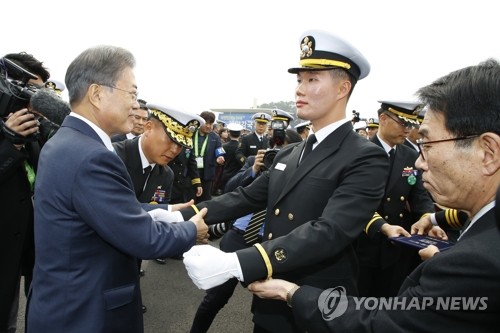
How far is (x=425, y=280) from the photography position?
1.07m

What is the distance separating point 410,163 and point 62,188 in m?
3.18

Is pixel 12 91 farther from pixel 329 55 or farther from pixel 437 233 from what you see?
pixel 437 233

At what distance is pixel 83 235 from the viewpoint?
1525 millimetres

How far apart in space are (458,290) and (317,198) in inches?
34.5

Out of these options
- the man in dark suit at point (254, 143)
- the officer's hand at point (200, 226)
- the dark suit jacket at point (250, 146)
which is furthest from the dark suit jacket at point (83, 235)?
the dark suit jacket at point (250, 146)

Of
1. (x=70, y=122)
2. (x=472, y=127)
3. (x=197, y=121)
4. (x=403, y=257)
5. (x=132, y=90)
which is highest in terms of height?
(x=472, y=127)

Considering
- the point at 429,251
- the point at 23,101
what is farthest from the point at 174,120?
the point at 429,251

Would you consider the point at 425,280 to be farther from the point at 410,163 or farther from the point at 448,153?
the point at 410,163

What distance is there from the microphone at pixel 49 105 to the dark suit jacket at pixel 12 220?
32cm

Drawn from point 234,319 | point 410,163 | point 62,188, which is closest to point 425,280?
point 62,188

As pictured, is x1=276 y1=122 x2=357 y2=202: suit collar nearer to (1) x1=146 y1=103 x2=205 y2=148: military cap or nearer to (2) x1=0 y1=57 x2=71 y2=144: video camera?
(1) x1=146 y1=103 x2=205 y2=148: military cap

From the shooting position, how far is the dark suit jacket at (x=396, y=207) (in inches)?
125

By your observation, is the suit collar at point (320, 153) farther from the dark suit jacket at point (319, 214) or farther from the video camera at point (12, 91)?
the video camera at point (12, 91)

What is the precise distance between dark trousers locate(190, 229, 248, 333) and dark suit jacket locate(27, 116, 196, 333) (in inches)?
49.7
